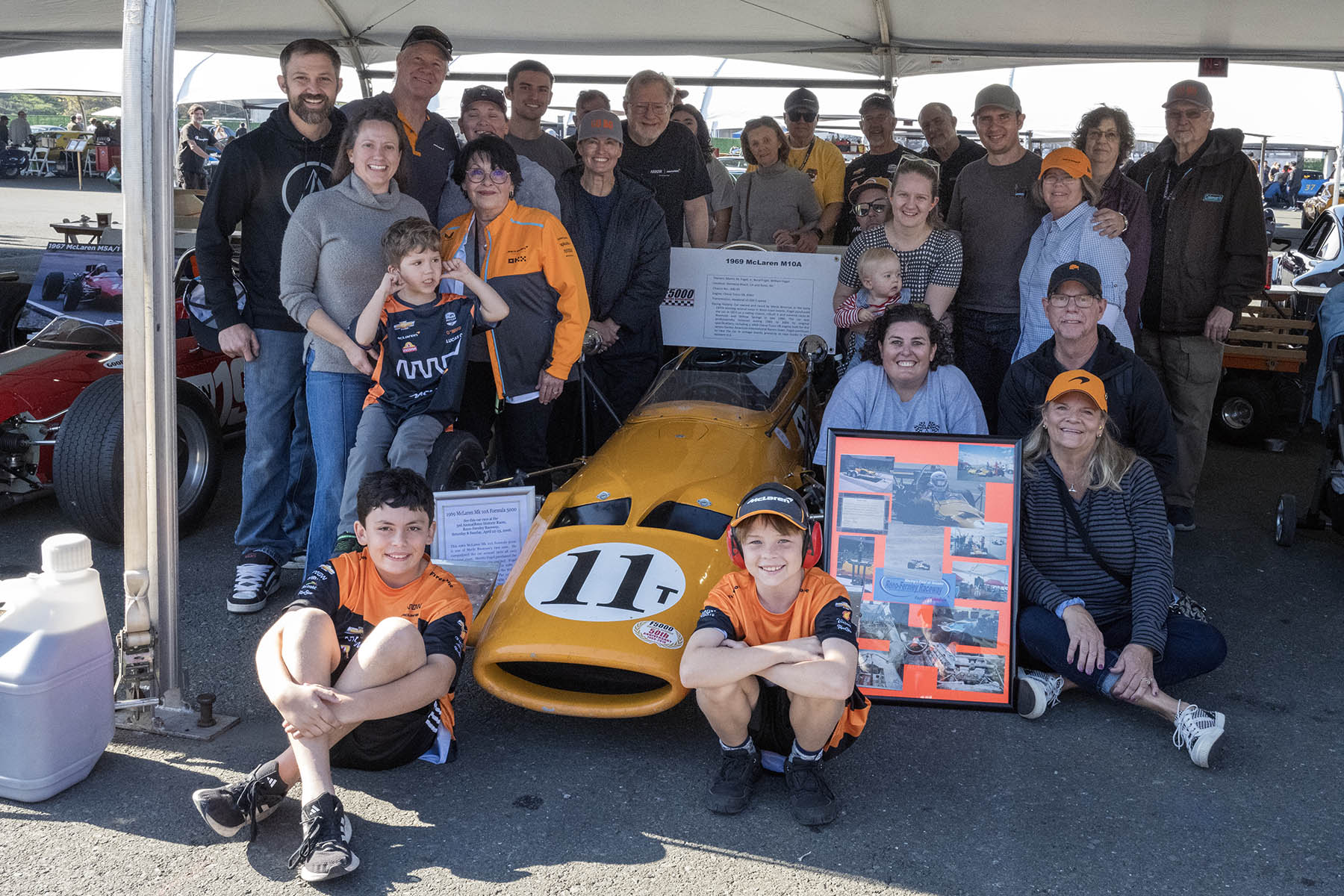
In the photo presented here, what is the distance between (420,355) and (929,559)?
201cm

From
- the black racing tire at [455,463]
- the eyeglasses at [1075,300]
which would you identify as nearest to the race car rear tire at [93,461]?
the black racing tire at [455,463]

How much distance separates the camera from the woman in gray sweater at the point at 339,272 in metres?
4.33

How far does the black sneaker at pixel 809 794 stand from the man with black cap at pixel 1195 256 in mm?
3205

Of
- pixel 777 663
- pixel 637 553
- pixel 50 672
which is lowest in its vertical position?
pixel 50 672

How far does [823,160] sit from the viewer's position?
8031 mm

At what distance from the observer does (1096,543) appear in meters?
4.14

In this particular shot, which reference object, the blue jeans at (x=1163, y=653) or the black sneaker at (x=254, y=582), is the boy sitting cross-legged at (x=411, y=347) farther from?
the blue jeans at (x=1163, y=653)

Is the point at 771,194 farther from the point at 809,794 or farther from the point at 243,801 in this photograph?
the point at 243,801

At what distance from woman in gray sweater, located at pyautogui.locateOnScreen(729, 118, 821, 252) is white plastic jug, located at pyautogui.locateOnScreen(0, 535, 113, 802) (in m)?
5.04

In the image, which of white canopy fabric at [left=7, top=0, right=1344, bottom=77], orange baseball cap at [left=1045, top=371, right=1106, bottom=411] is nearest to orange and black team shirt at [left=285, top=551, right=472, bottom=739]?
orange baseball cap at [left=1045, top=371, right=1106, bottom=411]

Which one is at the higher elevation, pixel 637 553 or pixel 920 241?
pixel 920 241

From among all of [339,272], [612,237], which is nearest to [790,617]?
[339,272]

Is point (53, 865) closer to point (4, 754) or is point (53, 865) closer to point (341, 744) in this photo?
point (4, 754)

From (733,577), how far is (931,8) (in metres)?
5.14
